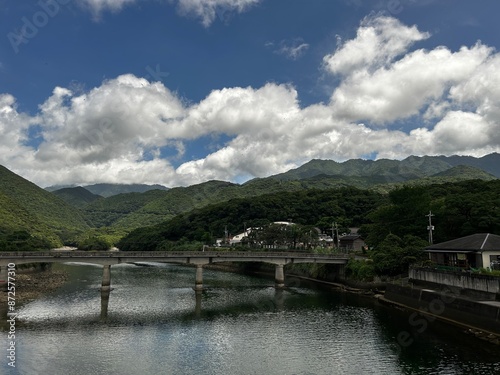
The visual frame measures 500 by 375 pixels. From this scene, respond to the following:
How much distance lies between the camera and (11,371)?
22.9m

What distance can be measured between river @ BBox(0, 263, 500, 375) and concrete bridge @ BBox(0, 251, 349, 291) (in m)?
6.38

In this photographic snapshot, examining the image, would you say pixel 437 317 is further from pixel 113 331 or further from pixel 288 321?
pixel 113 331

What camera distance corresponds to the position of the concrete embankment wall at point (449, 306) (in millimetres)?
29370

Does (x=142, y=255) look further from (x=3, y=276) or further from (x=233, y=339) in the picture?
(x=233, y=339)

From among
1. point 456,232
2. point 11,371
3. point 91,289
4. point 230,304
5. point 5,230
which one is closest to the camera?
point 11,371

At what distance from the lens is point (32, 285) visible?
60.9 metres

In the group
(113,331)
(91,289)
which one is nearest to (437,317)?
(113,331)

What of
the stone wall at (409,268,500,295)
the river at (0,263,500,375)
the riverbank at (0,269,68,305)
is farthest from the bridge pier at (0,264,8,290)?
the stone wall at (409,268,500,295)

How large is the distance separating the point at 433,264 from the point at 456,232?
45.8 ft

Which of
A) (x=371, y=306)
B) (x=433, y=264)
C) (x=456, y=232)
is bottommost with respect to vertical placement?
(x=371, y=306)

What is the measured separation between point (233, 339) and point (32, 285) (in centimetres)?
4586
